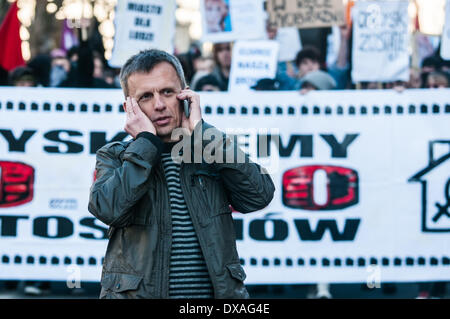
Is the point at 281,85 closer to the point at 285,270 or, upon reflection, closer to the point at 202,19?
the point at 202,19

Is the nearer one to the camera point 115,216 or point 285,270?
point 115,216

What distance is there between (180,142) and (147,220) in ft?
1.23

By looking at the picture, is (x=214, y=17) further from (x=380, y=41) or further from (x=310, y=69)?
(x=380, y=41)

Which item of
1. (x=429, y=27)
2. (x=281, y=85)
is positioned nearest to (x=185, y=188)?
(x=281, y=85)

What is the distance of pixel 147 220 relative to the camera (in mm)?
3035

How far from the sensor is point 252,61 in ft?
23.9

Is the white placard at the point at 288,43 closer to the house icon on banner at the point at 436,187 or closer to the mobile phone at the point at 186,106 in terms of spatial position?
the house icon on banner at the point at 436,187

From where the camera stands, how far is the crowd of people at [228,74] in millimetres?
6891

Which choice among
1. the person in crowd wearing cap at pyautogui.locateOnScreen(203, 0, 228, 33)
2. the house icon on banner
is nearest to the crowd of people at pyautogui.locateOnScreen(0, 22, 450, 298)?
the person in crowd wearing cap at pyautogui.locateOnScreen(203, 0, 228, 33)

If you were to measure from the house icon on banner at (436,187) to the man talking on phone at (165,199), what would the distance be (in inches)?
120

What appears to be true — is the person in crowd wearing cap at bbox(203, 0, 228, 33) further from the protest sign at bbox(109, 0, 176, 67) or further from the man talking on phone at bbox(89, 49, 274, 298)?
the man talking on phone at bbox(89, 49, 274, 298)

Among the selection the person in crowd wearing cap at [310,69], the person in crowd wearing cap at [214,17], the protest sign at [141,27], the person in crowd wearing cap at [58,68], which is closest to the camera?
the protest sign at [141,27]

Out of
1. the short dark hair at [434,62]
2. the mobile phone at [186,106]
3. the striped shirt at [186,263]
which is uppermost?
the short dark hair at [434,62]

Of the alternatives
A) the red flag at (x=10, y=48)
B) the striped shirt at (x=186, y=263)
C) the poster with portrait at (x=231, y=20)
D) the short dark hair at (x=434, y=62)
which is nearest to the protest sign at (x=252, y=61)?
the poster with portrait at (x=231, y=20)
